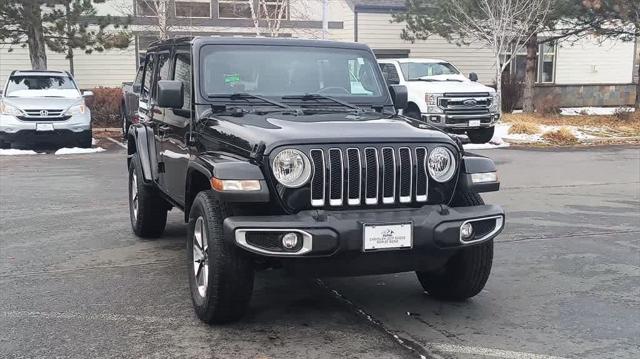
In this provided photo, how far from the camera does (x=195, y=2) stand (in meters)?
26.1

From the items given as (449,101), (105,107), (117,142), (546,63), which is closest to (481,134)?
(449,101)

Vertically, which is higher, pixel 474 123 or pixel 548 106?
pixel 548 106

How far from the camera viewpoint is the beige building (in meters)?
24.2

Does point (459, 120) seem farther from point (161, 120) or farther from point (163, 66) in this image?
point (161, 120)

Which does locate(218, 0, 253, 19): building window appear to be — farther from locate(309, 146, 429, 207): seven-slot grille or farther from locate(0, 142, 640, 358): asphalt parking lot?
locate(309, 146, 429, 207): seven-slot grille

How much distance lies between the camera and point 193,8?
2612cm

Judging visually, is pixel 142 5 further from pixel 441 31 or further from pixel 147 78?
pixel 147 78

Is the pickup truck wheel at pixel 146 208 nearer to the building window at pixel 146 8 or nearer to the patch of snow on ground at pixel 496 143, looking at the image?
the patch of snow on ground at pixel 496 143

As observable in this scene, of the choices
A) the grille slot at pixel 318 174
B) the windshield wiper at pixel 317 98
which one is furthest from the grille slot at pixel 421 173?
the windshield wiper at pixel 317 98

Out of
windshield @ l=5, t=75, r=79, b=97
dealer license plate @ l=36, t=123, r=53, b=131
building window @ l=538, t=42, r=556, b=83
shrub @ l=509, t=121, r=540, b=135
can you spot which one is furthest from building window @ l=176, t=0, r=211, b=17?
building window @ l=538, t=42, r=556, b=83

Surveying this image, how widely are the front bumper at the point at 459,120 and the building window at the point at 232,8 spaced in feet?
42.0

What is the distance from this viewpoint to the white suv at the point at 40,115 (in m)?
14.9

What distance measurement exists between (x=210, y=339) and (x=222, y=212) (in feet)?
2.57

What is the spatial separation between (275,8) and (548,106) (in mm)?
10641
